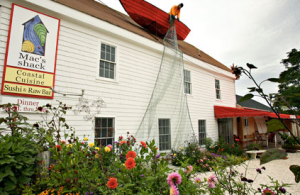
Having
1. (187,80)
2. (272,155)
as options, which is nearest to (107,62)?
(187,80)

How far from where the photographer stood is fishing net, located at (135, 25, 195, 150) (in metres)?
6.14

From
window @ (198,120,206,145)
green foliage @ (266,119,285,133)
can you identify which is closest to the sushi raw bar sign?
green foliage @ (266,119,285,133)

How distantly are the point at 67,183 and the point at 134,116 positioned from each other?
5012 mm

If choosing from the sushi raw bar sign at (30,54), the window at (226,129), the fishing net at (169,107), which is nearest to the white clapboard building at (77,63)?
the sushi raw bar sign at (30,54)

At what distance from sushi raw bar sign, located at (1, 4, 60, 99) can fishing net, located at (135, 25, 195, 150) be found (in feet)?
10.7

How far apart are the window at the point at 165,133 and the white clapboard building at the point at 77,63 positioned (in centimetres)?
24

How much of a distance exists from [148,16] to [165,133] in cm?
597

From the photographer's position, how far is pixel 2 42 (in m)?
4.36

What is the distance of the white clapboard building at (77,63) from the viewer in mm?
4484

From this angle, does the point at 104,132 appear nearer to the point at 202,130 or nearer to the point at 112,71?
the point at 112,71

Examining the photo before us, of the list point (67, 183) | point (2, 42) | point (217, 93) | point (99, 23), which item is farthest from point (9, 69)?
point (217, 93)

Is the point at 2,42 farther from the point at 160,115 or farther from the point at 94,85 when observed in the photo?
the point at 160,115

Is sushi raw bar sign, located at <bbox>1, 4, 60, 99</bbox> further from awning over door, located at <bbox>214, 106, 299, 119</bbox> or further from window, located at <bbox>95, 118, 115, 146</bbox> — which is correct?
awning over door, located at <bbox>214, 106, 299, 119</bbox>

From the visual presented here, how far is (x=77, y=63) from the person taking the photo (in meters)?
5.59
